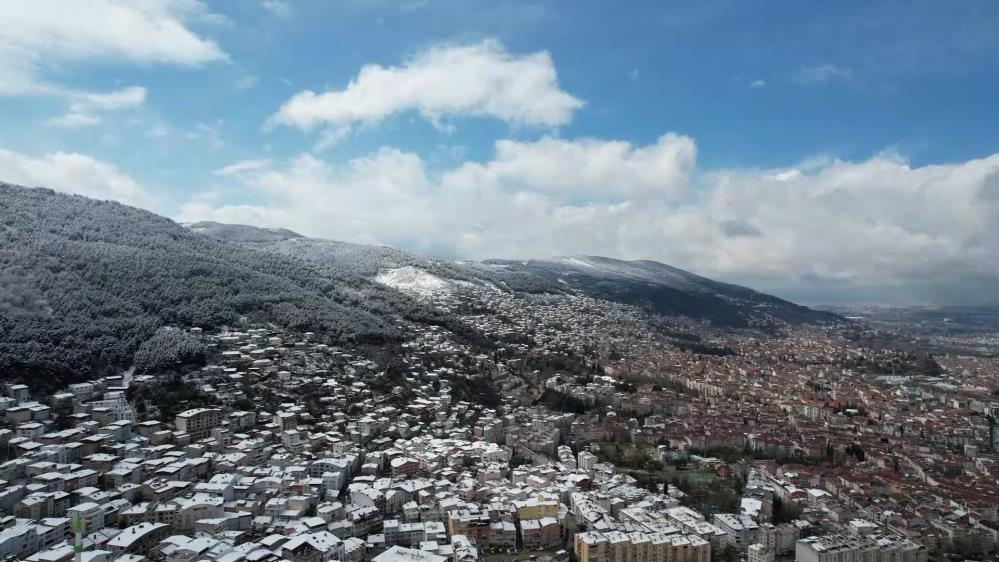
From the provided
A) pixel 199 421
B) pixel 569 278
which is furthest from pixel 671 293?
pixel 199 421

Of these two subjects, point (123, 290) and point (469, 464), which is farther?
point (123, 290)

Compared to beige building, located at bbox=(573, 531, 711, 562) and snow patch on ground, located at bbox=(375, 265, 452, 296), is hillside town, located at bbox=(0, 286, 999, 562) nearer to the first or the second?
beige building, located at bbox=(573, 531, 711, 562)

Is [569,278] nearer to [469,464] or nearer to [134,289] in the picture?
[134,289]

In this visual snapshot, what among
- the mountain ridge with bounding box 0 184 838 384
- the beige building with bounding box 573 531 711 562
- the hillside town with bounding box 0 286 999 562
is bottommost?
the beige building with bounding box 573 531 711 562

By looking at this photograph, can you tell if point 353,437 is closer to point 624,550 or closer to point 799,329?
point 624,550

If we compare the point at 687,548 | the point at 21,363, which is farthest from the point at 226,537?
the point at 21,363

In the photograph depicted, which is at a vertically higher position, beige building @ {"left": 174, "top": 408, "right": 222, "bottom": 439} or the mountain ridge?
the mountain ridge

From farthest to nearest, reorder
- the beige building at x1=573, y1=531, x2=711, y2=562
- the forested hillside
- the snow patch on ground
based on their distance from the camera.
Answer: the snow patch on ground < the forested hillside < the beige building at x1=573, y1=531, x2=711, y2=562

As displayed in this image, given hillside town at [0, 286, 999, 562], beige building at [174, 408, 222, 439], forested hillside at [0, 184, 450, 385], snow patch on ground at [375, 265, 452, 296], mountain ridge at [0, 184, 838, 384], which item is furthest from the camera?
snow patch on ground at [375, 265, 452, 296]

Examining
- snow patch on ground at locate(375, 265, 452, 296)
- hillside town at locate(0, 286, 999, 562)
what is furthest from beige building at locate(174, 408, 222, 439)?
snow patch on ground at locate(375, 265, 452, 296)
